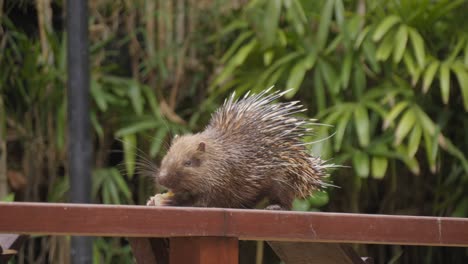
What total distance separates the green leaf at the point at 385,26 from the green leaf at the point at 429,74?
22 cm

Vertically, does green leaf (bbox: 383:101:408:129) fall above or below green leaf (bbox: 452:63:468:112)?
below

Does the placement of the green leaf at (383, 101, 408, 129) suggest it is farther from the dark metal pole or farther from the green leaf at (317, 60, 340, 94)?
the dark metal pole

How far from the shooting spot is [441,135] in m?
3.65

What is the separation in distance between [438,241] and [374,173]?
69.0 inches

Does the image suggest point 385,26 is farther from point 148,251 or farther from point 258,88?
point 148,251

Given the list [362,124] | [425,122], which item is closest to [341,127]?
[362,124]

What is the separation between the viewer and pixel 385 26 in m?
3.59

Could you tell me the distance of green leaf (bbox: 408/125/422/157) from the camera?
3.49 meters

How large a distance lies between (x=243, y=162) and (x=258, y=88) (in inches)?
73.8

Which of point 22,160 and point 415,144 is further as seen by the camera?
point 22,160

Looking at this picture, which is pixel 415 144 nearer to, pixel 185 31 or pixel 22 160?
pixel 185 31

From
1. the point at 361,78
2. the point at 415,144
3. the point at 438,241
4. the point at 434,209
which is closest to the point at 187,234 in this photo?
the point at 438,241

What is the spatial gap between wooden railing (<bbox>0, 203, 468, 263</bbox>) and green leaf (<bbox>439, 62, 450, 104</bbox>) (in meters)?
1.67

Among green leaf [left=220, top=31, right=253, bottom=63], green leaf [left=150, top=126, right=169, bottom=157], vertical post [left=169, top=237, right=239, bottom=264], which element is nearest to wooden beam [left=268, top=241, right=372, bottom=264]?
vertical post [left=169, top=237, right=239, bottom=264]
